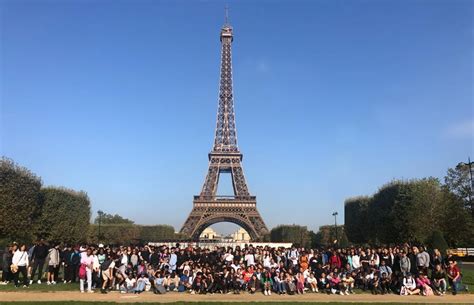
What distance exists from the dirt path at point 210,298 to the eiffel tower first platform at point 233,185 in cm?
4726

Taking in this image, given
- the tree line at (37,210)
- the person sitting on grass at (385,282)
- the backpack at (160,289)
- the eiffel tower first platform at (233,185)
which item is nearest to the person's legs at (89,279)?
the backpack at (160,289)

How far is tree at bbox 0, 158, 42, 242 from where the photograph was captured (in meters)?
29.4

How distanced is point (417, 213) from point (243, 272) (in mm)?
22556

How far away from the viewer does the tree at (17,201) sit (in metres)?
29.4

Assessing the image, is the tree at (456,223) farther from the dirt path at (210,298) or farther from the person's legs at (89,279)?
the person's legs at (89,279)

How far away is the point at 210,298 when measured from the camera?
15.7 meters

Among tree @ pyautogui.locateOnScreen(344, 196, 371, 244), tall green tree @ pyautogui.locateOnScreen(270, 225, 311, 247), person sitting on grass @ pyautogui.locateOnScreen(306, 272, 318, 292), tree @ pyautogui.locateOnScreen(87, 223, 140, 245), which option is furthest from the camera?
tall green tree @ pyautogui.locateOnScreen(270, 225, 311, 247)

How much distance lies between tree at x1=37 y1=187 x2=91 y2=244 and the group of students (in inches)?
664

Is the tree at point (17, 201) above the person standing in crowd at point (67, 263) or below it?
above

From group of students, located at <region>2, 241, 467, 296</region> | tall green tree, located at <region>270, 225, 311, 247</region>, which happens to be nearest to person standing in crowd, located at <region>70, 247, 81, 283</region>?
group of students, located at <region>2, 241, 467, 296</region>

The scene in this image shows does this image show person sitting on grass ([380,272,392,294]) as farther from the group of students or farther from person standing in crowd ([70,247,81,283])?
person standing in crowd ([70,247,81,283])

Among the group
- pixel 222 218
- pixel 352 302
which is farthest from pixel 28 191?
pixel 222 218

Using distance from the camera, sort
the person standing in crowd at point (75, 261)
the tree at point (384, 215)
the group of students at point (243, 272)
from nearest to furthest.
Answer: the group of students at point (243, 272) < the person standing in crowd at point (75, 261) < the tree at point (384, 215)

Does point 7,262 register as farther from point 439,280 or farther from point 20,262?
point 439,280
